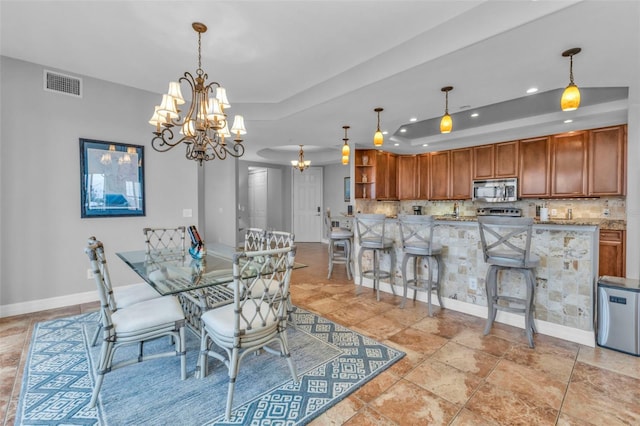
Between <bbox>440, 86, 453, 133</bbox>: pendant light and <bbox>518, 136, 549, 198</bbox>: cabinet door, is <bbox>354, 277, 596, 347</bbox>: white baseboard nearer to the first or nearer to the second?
<bbox>440, 86, 453, 133</bbox>: pendant light

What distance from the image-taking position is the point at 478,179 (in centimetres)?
565

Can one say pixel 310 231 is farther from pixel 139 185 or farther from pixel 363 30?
pixel 363 30

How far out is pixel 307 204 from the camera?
9.06 meters

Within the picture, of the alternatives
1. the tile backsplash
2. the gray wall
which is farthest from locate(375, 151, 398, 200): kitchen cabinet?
the gray wall

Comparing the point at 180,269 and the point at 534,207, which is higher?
the point at 534,207

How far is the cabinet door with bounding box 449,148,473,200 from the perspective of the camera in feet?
19.1

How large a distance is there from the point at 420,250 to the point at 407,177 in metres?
3.89

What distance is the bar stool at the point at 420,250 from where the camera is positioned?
125 inches

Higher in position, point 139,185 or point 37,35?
point 37,35

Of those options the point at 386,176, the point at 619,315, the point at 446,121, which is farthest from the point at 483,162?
the point at 619,315

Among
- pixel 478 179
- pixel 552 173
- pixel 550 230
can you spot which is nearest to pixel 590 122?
pixel 552 173

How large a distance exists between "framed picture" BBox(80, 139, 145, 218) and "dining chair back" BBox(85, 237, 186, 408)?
1.79 meters

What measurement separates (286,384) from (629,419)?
2077 millimetres

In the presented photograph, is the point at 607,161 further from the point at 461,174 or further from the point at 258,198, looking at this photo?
the point at 258,198
